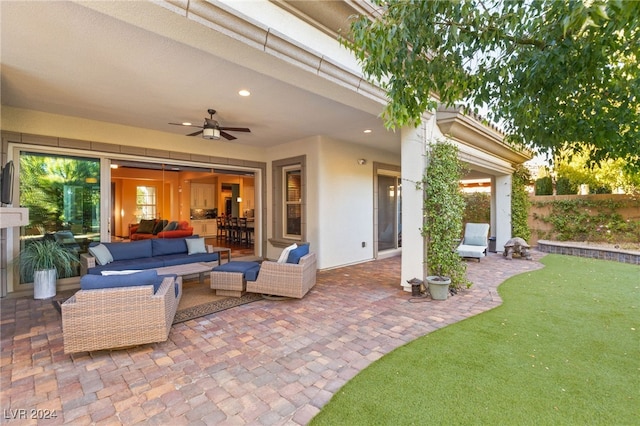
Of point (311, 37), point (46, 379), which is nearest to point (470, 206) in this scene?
point (311, 37)

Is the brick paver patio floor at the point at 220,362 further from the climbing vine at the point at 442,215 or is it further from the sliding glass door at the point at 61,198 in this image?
the sliding glass door at the point at 61,198

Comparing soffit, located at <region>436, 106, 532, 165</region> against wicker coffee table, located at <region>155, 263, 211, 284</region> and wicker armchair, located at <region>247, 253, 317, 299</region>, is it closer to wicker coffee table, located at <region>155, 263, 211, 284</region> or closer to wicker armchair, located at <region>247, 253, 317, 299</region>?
wicker armchair, located at <region>247, 253, 317, 299</region>

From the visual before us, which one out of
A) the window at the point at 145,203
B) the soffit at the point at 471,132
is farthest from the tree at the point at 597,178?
Answer: the window at the point at 145,203

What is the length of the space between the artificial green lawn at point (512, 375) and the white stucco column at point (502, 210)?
5621 mm

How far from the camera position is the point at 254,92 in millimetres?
4223

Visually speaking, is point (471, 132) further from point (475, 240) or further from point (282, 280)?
point (282, 280)

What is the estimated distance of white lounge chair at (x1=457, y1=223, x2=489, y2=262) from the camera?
7698mm

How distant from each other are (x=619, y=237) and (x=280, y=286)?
33.7ft

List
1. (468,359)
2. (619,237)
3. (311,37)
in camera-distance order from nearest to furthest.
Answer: (468,359) < (311,37) < (619,237)

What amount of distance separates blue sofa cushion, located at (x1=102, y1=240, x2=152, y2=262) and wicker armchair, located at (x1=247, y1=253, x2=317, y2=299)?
2677mm

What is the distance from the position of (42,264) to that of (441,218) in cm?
654

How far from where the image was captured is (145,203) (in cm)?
1045

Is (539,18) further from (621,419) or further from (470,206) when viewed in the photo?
(470,206)

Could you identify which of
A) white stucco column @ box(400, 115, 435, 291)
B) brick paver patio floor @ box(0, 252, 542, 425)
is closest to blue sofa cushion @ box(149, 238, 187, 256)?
brick paver patio floor @ box(0, 252, 542, 425)
